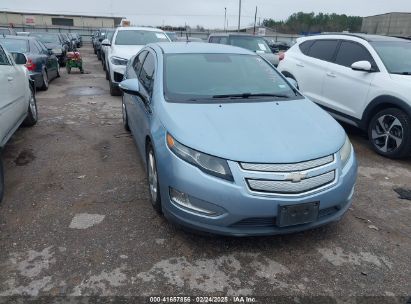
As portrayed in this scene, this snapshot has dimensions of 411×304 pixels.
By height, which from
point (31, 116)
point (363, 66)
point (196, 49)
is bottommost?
point (31, 116)

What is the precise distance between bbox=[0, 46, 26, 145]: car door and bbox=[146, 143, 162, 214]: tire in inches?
66.0

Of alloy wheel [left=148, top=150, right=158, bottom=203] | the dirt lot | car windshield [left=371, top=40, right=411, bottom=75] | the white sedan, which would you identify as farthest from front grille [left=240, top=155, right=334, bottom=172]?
car windshield [left=371, top=40, right=411, bottom=75]

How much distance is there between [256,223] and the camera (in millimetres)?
2824

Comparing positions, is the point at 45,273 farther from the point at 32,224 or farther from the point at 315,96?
the point at 315,96

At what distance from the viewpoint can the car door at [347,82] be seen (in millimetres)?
5605

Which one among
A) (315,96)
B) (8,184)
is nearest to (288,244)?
(8,184)

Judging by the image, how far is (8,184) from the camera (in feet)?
13.8

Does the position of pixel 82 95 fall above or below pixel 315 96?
below

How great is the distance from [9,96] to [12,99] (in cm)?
15

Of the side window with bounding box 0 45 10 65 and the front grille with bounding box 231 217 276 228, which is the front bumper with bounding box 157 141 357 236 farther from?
the side window with bounding box 0 45 10 65

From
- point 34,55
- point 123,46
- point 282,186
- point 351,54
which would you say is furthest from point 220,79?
point 34,55

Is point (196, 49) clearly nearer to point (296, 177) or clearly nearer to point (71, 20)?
point (296, 177)

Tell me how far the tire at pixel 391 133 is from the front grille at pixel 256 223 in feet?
10.4

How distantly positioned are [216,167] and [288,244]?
3.25 feet
